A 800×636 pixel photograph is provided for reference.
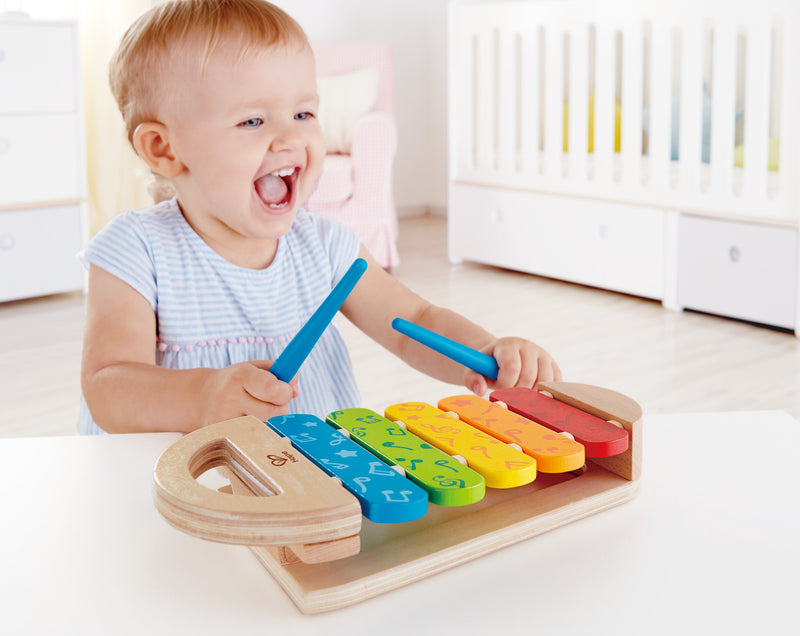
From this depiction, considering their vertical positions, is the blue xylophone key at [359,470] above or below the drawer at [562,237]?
above

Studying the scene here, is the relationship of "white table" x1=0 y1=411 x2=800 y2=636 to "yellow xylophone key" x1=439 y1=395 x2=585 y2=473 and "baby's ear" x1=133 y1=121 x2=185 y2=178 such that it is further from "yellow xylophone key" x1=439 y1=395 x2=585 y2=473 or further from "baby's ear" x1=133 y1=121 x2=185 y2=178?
"baby's ear" x1=133 y1=121 x2=185 y2=178

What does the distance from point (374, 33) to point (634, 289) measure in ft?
6.42

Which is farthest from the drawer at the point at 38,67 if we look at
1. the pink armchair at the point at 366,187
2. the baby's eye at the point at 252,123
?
the baby's eye at the point at 252,123

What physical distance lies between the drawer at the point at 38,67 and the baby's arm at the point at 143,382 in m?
1.96

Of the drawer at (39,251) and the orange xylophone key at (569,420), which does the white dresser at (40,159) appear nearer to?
the drawer at (39,251)

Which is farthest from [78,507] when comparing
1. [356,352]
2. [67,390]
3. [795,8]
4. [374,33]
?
[374,33]

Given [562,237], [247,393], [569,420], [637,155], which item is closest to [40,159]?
[562,237]

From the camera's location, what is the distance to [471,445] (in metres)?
0.53

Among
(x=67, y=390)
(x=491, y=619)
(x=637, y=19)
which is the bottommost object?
(x=67, y=390)

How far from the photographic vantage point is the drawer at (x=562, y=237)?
2652 millimetres

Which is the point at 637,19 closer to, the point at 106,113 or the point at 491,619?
the point at 106,113

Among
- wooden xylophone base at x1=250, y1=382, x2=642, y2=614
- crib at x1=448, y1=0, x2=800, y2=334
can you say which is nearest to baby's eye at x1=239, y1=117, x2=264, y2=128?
wooden xylophone base at x1=250, y1=382, x2=642, y2=614

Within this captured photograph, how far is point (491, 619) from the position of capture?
42 cm

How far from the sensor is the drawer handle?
2.62 meters
